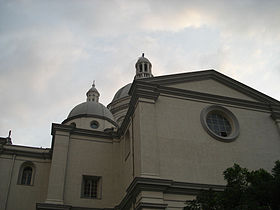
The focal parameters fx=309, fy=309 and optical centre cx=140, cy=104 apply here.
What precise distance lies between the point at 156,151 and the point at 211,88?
6.81 m

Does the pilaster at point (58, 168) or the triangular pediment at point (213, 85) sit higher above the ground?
the triangular pediment at point (213, 85)

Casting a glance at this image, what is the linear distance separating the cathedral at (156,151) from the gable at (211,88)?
0.25 ft

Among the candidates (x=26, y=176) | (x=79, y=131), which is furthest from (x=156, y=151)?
(x=26, y=176)

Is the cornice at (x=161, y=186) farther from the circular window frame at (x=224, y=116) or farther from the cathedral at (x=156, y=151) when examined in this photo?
the circular window frame at (x=224, y=116)

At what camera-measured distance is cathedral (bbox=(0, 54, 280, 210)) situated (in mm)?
16203

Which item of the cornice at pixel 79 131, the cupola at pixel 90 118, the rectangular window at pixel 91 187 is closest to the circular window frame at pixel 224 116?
the cornice at pixel 79 131

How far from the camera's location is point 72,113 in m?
31.3

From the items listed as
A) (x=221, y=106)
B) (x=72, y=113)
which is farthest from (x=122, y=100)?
(x=221, y=106)

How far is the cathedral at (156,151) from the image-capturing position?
53.2 ft

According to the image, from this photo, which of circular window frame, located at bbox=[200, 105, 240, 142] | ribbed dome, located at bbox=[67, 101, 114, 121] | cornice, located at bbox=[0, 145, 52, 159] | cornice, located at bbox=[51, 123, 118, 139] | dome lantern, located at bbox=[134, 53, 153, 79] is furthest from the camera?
dome lantern, located at bbox=[134, 53, 153, 79]

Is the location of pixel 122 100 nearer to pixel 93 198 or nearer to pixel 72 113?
pixel 72 113

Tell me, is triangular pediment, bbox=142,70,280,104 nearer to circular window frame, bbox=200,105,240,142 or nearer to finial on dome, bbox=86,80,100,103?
circular window frame, bbox=200,105,240,142

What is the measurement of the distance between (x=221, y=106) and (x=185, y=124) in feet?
10.9

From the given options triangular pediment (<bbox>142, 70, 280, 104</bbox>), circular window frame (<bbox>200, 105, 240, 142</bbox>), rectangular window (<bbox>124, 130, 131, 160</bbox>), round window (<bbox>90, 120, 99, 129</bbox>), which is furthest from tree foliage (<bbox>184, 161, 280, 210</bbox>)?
round window (<bbox>90, 120, 99, 129</bbox>)
